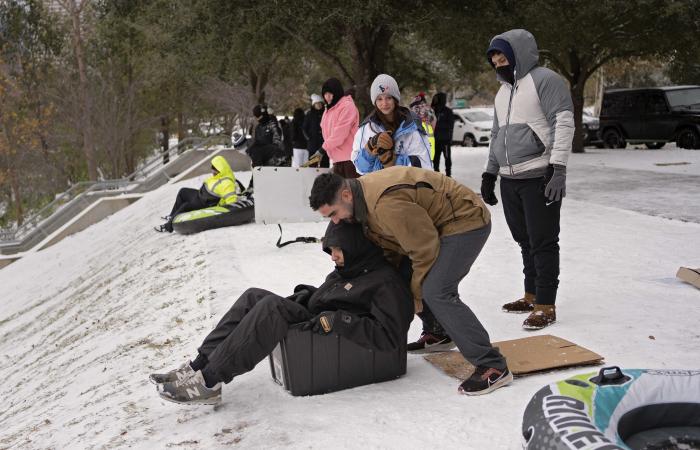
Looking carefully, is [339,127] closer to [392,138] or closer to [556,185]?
[392,138]

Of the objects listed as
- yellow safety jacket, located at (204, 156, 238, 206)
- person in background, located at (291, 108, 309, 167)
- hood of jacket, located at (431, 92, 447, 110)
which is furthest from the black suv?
yellow safety jacket, located at (204, 156, 238, 206)

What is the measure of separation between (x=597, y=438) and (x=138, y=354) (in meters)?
4.48

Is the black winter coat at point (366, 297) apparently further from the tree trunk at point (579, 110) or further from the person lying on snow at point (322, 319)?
the tree trunk at point (579, 110)

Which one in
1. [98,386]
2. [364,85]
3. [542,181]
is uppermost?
[364,85]

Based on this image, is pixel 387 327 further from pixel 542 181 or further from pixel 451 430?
pixel 542 181

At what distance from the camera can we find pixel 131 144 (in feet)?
116

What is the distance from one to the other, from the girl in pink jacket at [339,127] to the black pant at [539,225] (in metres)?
3.75

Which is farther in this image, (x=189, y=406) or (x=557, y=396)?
(x=189, y=406)

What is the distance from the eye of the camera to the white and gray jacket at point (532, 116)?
5348 millimetres

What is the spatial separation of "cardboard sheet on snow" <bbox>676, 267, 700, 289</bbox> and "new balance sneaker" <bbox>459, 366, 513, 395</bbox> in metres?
3.18

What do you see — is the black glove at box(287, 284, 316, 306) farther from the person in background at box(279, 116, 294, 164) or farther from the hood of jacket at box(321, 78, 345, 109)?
the person in background at box(279, 116, 294, 164)

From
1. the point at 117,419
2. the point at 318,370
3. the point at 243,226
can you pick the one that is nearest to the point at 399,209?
the point at 318,370

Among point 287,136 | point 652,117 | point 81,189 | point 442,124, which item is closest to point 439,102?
point 442,124

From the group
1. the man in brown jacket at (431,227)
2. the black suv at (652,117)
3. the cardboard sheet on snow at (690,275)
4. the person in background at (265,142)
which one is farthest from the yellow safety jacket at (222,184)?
the black suv at (652,117)
